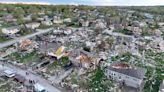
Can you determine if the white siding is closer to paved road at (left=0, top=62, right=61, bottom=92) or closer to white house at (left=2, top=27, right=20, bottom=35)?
paved road at (left=0, top=62, right=61, bottom=92)

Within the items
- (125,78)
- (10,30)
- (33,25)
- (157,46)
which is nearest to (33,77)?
(125,78)

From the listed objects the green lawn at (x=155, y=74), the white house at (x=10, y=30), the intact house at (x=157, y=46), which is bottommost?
the green lawn at (x=155, y=74)

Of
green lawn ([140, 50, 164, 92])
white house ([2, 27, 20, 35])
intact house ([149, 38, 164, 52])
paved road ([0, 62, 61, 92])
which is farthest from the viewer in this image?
white house ([2, 27, 20, 35])

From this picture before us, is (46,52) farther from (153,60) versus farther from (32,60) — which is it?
(153,60)

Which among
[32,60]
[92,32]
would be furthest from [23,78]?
[92,32]

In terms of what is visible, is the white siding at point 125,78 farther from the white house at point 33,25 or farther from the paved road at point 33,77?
the white house at point 33,25

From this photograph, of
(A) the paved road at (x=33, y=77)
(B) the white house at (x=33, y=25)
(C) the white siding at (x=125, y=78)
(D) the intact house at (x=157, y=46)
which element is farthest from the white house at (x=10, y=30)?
(D) the intact house at (x=157, y=46)

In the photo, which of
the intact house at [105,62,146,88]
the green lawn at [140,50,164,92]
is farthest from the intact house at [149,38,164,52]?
the intact house at [105,62,146,88]

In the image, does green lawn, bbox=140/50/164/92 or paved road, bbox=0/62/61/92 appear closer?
paved road, bbox=0/62/61/92

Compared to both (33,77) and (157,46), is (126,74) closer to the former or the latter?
(33,77)
